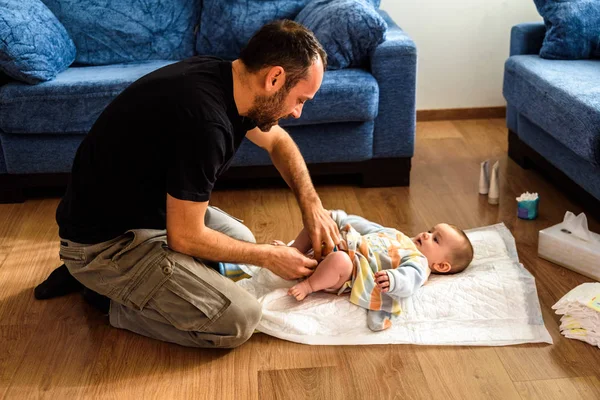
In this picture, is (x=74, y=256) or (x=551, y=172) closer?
(x=74, y=256)

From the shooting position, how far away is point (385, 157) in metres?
3.42

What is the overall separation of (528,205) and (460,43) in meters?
1.60

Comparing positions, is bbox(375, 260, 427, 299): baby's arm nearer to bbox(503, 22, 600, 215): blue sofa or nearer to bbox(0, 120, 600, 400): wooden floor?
A: bbox(0, 120, 600, 400): wooden floor

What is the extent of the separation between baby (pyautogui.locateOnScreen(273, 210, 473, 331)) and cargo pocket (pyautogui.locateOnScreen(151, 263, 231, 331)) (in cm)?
27

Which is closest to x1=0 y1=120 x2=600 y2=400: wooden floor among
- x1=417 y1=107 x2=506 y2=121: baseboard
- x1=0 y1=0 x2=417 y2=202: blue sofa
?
x1=0 y1=0 x2=417 y2=202: blue sofa

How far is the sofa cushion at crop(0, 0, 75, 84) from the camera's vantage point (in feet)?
10.4

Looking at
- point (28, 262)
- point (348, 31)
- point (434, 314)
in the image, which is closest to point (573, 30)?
point (348, 31)

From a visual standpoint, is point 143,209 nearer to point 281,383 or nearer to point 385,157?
point 281,383

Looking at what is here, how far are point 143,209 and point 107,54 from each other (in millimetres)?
1774

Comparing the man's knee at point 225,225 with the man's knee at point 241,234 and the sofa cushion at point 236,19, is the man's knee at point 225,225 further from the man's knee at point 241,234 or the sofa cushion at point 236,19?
the sofa cushion at point 236,19

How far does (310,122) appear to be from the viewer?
3.25 m

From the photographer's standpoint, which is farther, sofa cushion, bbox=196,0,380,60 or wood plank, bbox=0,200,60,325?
sofa cushion, bbox=196,0,380,60

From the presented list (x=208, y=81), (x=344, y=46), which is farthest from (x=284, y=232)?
(x=208, y=81)

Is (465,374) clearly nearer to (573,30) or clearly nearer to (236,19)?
(573,30)
